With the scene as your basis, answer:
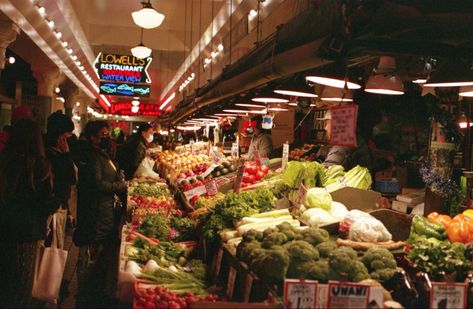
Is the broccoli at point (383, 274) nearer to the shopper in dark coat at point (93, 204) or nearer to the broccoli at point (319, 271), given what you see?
the broccoli at point (319, 271)

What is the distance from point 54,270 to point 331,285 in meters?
3.47

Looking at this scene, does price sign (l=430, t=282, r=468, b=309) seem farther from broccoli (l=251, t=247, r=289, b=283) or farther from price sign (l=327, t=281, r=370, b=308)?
broccoli (l=251, t=247, r=289, b=283)

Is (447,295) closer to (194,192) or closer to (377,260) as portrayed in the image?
(377,260)

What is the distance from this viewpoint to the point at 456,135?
7199 mm

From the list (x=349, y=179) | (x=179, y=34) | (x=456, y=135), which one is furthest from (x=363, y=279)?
(x=179, y=34)

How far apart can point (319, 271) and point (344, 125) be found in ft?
3.26

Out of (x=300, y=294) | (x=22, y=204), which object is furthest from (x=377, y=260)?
(x=22, y=204)

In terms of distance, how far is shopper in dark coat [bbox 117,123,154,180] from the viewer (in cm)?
1118

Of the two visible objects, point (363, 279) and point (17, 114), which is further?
point (17, 114)

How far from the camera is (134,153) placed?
11.3 metres

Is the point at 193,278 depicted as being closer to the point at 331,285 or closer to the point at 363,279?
the point at 363,279

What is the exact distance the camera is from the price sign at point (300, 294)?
2.65 metres

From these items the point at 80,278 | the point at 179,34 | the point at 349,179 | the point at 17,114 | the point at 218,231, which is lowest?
the point at 80,278

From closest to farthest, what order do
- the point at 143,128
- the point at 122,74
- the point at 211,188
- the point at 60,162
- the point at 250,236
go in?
1. the point at 250,236
2. the point at 60,162
3. the point at 211,188
4. the point at 143,128
5. the point at 122,74
